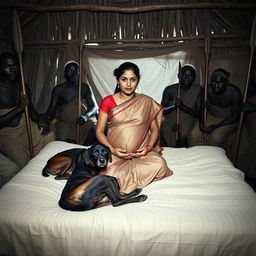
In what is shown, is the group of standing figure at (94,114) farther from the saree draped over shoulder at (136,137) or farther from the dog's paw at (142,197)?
the dog's paw at (142,197)

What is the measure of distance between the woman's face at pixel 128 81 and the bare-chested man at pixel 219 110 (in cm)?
184

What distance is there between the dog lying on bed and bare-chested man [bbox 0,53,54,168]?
153cm

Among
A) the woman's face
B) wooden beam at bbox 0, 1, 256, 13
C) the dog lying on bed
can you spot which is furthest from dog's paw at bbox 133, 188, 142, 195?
wooden beam at bbox 0, 1, 256, 13

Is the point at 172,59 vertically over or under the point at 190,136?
over

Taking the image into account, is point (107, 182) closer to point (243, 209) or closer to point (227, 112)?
point (243, 209)

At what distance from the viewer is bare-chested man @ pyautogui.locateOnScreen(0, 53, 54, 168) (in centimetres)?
413

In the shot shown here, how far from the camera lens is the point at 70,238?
7.08ft

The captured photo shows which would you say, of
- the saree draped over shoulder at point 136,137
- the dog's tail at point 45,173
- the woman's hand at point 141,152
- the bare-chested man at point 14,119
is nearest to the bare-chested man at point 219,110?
the saree draped over shoulder at point 136,137

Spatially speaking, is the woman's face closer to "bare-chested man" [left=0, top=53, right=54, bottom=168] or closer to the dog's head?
the dog's head

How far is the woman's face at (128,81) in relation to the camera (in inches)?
113

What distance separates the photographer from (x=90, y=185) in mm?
2336

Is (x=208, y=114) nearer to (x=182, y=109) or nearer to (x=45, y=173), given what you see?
(x=182, y=109)

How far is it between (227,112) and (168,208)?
288 cm

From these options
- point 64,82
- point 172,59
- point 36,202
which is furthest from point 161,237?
point 64,82
